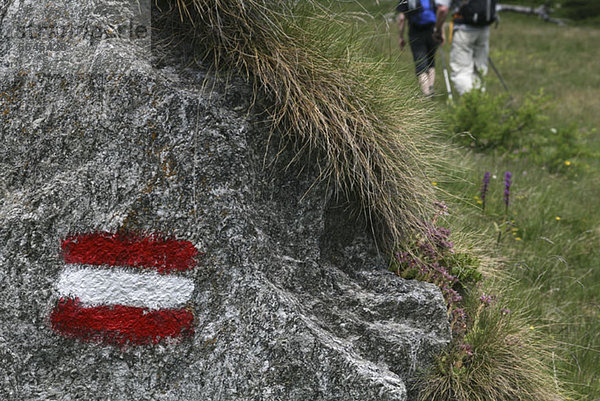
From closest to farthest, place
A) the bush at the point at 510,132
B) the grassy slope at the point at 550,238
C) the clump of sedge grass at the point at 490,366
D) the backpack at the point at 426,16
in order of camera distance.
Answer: the clump of sedge grass at the point at 490,366
the grassy slope at the point at 550,238
the bush at the point at 510,132
the backpack at the point at 426,16

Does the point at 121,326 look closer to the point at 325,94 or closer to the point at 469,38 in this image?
the point at 325,94

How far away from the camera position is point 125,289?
247cm

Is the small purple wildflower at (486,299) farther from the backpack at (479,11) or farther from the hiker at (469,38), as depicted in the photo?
the backpack at (479,11)

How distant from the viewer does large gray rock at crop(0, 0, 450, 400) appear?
7.97 ft

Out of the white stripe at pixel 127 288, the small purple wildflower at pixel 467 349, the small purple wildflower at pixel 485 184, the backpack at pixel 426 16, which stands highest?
the white stripe at pixel 127 288

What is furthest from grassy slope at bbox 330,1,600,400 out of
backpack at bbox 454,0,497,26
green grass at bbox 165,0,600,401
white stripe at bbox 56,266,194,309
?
backpack at bbox 454,0,497,26

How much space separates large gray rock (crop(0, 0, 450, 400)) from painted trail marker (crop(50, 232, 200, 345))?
4 cm

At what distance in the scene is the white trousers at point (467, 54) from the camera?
9.27 metres

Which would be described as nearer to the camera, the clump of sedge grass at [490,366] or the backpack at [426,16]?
the clump of sedge grass at [490,366]

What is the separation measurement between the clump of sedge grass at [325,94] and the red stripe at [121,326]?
95cm

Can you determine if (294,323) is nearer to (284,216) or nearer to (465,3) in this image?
(284,216)

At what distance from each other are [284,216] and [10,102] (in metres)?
1.40

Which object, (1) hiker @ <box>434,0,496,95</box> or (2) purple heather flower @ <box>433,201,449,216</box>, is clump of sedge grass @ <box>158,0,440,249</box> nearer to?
(2) purple heather flower @ <box>433,201,449,216</box>

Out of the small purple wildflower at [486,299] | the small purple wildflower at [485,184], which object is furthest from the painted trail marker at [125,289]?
the small purple wildflower at [485,184]
